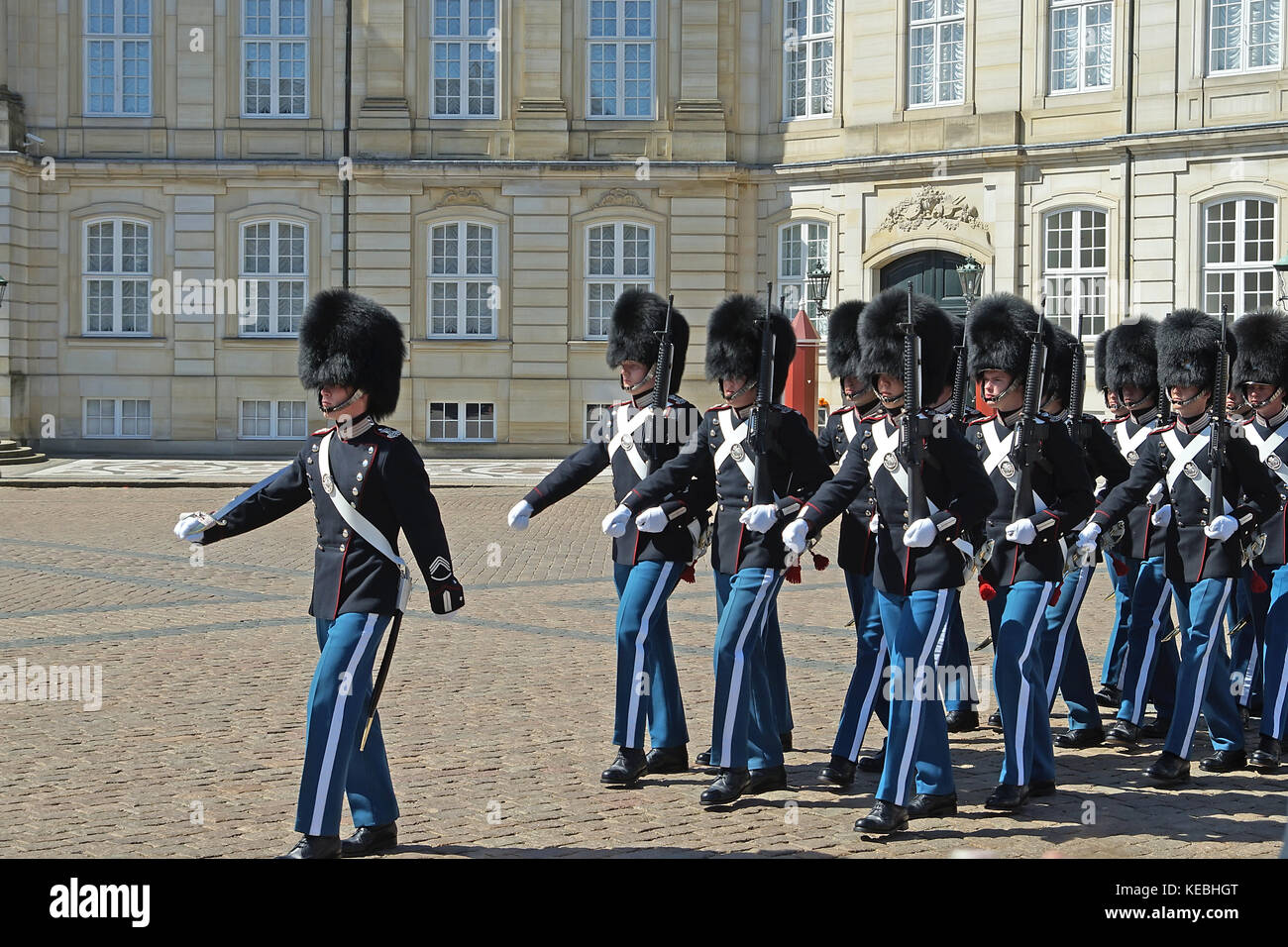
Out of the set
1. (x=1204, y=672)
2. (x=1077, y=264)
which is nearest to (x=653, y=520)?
(x=1204, y=672)

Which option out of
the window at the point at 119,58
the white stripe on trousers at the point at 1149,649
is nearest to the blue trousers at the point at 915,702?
the white stripe on trousers at the point at 1149,649

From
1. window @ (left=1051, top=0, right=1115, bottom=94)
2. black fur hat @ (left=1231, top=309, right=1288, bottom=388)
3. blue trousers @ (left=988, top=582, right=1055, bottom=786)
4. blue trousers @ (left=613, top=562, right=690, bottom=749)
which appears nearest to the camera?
blue trousers @ (left=988, top=582, right=1055, bottom=786)

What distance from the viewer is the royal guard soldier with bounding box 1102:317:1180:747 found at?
817cm

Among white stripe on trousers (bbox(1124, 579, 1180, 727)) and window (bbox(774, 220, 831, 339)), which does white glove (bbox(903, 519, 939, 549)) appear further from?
window (bbox(774, 220, 831, 339))

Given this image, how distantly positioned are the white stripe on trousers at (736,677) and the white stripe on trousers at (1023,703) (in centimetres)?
109

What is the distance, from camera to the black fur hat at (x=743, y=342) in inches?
299

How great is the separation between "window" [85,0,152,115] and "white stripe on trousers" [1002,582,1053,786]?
87.5 feet

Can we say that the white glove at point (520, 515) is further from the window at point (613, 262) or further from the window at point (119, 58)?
the window at point (119, 58)

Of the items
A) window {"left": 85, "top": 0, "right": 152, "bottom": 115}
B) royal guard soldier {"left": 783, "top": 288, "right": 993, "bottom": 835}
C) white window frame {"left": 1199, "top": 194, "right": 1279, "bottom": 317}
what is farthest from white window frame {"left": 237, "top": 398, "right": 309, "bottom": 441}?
royal guard soldier {"left": 783, "top": 288, "right": 993, "bottom": 835}

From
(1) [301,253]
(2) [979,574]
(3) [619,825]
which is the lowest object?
(3) [619,825]
